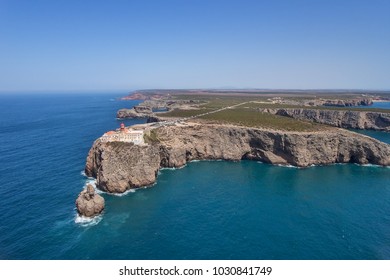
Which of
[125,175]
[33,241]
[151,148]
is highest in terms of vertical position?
[151,148]

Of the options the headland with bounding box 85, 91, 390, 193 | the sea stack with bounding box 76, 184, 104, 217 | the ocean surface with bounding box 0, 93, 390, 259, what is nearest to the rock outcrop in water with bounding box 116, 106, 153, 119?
the headland with bounding box 85, 91, 390, 193

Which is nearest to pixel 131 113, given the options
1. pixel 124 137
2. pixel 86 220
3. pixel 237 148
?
pixel 237 148

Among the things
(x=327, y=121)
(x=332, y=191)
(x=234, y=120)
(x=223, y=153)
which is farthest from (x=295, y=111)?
(x=332, y=191)

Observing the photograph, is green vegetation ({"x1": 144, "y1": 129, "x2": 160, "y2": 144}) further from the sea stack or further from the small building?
the sea stack

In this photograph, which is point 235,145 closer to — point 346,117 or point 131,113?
point 346,117

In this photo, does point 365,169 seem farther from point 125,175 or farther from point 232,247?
point 125,175

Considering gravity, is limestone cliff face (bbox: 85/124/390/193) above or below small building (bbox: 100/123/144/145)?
below
